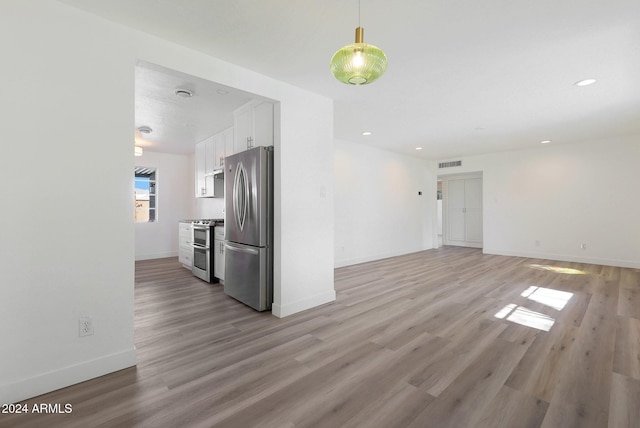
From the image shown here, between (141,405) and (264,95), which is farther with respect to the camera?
(264,95)

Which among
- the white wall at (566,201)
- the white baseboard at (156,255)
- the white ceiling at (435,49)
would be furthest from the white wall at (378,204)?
the white baseboard at (156,255)

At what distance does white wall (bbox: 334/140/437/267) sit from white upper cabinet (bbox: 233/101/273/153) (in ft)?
7.46

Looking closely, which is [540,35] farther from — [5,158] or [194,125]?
[194,125]

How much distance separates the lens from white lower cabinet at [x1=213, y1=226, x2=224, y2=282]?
4297 mm

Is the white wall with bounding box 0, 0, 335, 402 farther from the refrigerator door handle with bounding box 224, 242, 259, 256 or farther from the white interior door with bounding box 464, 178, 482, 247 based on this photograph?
the white interior door with bounding box 464, 178, 482, 247

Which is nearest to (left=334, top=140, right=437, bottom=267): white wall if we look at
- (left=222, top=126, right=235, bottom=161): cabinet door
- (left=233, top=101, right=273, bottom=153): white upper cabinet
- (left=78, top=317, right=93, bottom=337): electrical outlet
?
(left=222, top=126, right=235, bottom=161): cabinet door

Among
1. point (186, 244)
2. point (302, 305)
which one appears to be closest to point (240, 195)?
point (302, 305)

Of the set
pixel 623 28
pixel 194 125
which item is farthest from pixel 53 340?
pixel 623 28

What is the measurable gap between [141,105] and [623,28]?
5.02 m

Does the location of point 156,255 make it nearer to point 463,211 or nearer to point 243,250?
point 243,250

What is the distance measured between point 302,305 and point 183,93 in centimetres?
288

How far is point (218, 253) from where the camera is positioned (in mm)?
4398

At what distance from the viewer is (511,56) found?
8.45 ft

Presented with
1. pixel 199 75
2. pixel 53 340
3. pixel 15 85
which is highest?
pixel 199 75
